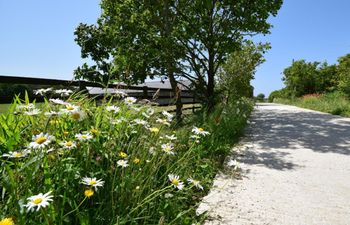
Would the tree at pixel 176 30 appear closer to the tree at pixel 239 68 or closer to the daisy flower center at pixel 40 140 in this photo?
the tree at pixel 239 68

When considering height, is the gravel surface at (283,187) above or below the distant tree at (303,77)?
below

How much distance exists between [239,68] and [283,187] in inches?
514

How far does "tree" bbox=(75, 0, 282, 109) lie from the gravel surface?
4294 millimetres

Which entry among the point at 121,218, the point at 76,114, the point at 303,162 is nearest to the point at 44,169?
the point at 76,114

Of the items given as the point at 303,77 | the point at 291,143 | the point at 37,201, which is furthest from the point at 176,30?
the point at 303,77

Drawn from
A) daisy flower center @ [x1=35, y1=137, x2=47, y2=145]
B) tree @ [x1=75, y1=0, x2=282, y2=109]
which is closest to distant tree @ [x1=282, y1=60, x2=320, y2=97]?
tree @ [x1=75, y1=0, x2=282, y2=109]

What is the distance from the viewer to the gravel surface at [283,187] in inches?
93.3

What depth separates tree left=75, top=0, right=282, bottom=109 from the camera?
8383 millimetres

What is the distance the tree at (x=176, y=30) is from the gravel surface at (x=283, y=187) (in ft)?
14.1

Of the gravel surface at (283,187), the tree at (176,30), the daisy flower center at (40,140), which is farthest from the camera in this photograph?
the tree at (176,30)

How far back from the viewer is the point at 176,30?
930 cm

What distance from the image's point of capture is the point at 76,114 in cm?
165

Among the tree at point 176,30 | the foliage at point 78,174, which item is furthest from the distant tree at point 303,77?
the foliage at point 78,174

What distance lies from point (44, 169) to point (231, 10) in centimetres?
850
